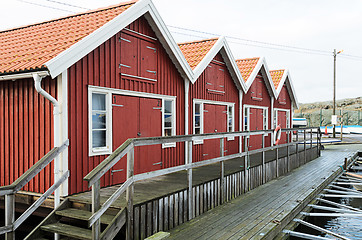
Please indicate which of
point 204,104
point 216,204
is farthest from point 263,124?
point 216,204

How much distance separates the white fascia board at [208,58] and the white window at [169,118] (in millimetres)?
1089

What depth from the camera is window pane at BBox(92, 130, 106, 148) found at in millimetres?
7555

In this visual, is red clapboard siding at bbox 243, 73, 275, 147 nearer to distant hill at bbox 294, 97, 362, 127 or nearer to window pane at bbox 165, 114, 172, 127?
window pane at bbox 165, 114, 172, 127

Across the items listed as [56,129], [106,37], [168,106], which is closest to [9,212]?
[56,129]

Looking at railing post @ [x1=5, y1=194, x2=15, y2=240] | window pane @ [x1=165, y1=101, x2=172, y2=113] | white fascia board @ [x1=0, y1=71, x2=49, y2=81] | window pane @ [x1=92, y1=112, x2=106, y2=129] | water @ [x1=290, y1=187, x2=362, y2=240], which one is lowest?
water @ [x1=290, y1=187, x2=362, y2=240]

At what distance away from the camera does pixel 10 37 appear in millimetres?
9586

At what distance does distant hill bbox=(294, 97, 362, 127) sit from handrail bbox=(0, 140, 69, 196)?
56.4m

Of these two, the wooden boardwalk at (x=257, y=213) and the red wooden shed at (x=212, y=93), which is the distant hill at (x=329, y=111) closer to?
the red wooden shed at (x=212, y=93)

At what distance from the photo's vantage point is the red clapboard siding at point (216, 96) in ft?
37.5

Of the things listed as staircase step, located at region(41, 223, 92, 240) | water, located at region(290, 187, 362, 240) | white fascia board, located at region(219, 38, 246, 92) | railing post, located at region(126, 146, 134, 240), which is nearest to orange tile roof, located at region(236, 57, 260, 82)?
white fascia board, located at region(219, 38, 246, 92)

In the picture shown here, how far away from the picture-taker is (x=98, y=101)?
25.2ft

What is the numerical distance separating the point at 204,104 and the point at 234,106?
2496mm

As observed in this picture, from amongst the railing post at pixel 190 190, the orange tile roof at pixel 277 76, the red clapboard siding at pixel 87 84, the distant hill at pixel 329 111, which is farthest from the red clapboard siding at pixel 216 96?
the distant hill at pixel 329 111

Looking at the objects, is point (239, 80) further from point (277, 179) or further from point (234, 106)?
point (277, 179)
